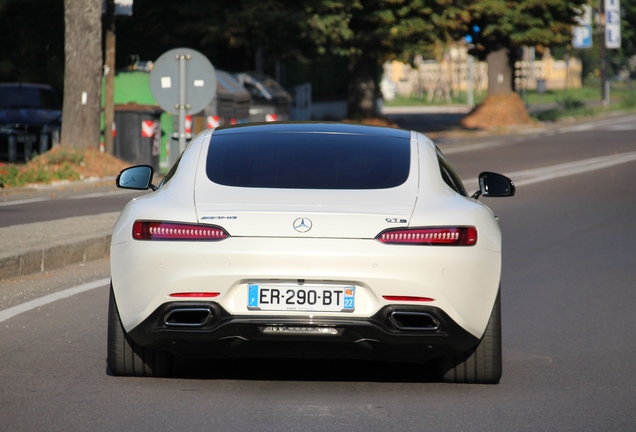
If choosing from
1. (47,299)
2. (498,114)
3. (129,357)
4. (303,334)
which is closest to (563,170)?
(47,299)

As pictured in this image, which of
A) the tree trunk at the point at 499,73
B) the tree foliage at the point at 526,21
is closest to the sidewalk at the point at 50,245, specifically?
the tree foliage at the point at 526,21

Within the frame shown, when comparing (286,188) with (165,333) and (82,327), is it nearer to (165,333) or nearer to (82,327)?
(165,333)

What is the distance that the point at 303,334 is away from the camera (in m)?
5.49

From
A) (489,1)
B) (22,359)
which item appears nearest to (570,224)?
(22,359)

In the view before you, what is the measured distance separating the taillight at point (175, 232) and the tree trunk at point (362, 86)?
33.5 m

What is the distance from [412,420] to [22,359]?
2.43 m

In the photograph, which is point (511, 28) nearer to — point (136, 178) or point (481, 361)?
point (136, 178)

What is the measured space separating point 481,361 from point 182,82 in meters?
9.54

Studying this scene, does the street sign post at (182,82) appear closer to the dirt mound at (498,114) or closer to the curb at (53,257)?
the curb at (53,257)

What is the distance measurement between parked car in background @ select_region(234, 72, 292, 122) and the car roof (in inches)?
832

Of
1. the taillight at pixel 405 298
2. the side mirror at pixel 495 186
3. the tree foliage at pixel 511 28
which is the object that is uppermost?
the tree foliage at pixel 511 28

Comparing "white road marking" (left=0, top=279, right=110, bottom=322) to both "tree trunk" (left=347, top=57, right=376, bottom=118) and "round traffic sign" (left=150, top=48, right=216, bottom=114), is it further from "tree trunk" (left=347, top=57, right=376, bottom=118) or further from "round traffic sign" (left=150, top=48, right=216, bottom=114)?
"tree trunk" (left=347, top=57, right=376, bottom=118)

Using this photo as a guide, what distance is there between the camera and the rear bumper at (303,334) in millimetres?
5445

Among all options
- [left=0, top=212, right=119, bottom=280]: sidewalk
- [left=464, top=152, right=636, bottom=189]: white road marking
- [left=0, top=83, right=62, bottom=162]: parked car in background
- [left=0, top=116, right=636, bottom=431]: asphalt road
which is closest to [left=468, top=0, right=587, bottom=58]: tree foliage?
[left=464, top=152, right=636, bottom=189]: white road marking
